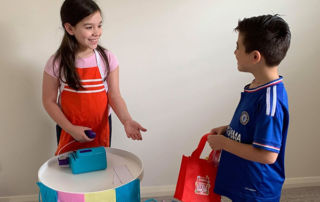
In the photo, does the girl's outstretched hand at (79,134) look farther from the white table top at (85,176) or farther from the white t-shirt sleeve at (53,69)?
the white t-shirt sleeve at (53,69)

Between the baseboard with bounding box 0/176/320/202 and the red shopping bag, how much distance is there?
2.55 feet

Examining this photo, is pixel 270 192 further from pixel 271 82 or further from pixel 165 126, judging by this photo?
pixel 165 126

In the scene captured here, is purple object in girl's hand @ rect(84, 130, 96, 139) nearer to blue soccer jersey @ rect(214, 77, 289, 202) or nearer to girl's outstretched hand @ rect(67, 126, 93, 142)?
girl's outstretched hand @ rect(67, 126, 93, 142)

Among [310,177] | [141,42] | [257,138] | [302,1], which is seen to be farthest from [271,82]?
[310,177]

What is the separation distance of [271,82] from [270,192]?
359 millimetres

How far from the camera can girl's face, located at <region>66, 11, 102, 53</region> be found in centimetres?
115

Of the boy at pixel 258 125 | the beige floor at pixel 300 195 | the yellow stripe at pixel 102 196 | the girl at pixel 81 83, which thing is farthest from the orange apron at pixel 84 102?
the beige floor at pixel 300 195

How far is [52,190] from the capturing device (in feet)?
3.03

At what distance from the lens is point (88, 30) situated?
1.17 meters

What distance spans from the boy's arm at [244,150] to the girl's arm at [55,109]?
0.52 meters

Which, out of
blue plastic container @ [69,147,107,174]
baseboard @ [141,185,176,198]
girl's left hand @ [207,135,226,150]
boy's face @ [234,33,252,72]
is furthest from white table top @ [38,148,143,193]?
baseboard @ [141,185,176,198]

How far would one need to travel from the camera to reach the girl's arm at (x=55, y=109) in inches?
47.3

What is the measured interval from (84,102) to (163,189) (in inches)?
32.8

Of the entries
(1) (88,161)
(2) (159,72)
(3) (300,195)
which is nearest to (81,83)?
(1) (88,161)
